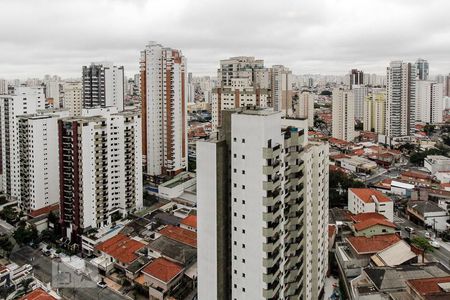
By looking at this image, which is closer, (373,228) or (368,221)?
(373,228)

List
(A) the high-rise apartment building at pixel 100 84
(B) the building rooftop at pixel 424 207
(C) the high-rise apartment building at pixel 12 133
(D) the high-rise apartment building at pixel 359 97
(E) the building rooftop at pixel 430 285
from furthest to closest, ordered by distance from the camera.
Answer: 1. (D) the high-rise apartment building at pixel 359 97
2. (A) the high-rise apartment building at pixel 100 84
3. (C) the high-rise apartment building at pixel 12 133
4. (B) the building rooftop at pixel 424 207
5. (E) the building rooftop at pixel 430 285

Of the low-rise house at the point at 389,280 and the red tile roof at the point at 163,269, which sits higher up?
the low-rise house at the point at 389,280

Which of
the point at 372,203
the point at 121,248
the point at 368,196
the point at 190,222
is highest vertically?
the point at 368,196

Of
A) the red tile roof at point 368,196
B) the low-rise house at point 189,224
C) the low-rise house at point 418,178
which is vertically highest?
the red tile roof at point 368,196

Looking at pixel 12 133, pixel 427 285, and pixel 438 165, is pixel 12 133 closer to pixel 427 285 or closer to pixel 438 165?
pixel 427 285

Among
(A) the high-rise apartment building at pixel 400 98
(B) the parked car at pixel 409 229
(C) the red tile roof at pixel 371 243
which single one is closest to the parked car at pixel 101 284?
(C) the red tile roof at pixel 371 243

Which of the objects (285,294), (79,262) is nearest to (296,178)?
(285,294)

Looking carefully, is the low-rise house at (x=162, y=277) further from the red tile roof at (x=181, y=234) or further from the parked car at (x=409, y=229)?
the parked car at (x=409, y=229)

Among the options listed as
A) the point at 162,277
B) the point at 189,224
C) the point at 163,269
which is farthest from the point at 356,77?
the point at 162,277
